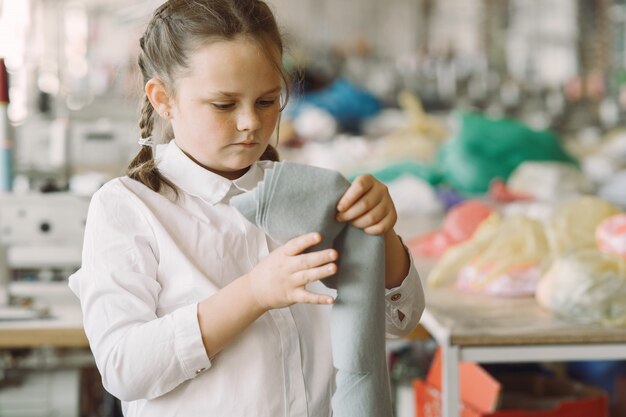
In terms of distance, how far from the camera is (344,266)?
1.11 meters

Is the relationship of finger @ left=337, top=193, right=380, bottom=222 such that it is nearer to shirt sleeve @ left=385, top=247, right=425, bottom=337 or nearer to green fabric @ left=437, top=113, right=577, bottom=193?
shirt sleeve @ left=385, top=247, right=425, bottom=337

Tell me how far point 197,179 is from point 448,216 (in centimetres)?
182

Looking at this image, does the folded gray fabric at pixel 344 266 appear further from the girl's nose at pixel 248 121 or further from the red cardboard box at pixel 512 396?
the red cardboard box at pixel 512 396

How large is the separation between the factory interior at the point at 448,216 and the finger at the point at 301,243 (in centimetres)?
6

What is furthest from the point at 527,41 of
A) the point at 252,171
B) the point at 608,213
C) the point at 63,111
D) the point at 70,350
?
the point at 252,171

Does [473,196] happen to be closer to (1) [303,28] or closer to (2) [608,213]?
(2) [608,213]

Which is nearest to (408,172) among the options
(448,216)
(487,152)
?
(487,152)

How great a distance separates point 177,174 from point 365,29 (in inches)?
592

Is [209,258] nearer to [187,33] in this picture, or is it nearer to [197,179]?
[197,179]

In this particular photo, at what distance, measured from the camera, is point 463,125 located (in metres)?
3.91

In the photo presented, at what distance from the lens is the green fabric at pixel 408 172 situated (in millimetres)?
3709

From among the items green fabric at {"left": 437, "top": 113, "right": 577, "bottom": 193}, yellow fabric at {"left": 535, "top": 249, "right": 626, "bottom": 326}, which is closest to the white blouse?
yellow fabric at {"left": 535, "top": 249, "right": 626, "bottom": 326}

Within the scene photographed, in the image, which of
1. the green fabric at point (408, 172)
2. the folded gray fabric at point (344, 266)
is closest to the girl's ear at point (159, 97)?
the folded gray fabric at point (344, 266)

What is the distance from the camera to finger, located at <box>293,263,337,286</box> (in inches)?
40.4
